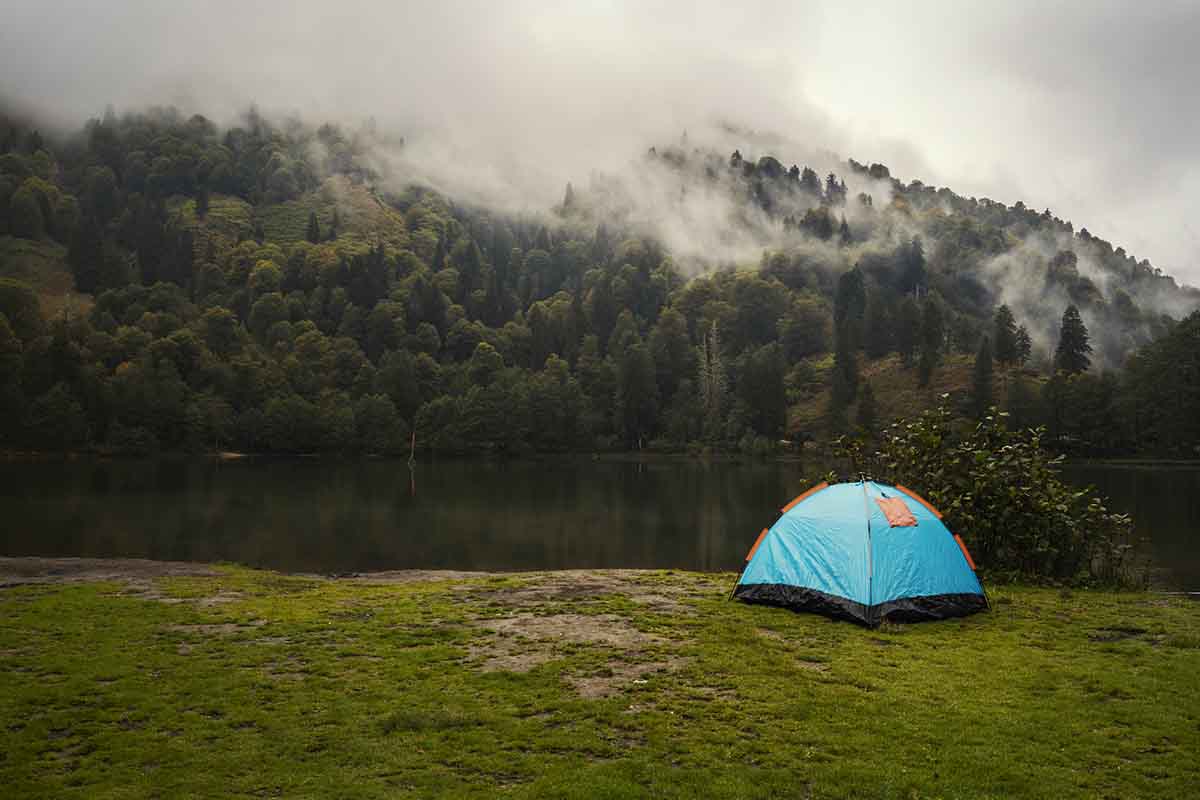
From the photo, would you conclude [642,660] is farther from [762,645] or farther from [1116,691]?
[1116,691]

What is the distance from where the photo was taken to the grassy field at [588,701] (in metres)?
8.98

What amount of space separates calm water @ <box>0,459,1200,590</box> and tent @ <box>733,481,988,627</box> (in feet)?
42.7

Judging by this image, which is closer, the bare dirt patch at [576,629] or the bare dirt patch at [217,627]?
the bare dirt patch at [576,629]

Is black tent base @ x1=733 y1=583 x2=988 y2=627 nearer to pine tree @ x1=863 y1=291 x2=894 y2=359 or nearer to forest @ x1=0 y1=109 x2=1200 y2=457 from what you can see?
forest @ x1=0 y1=109 x2=1200 y2=457

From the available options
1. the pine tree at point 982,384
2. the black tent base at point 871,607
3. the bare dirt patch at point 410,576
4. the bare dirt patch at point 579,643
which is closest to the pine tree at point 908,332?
the pine tree at point 982,384

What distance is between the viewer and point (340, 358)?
166625 millimetres

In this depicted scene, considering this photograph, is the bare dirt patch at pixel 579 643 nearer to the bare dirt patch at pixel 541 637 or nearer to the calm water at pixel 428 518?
the bare dirt patch at pixel 541 637

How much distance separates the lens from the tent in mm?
17234

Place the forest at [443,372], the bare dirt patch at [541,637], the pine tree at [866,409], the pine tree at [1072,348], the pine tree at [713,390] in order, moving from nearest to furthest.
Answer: the bare dirt patch at [541,637], the forest at [443,372], the pine tree at [1072,348], the pine tree at [866,409], the pine tree at [713,390]

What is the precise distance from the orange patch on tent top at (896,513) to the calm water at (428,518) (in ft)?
46.3

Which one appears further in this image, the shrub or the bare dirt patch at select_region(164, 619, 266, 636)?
the shrub

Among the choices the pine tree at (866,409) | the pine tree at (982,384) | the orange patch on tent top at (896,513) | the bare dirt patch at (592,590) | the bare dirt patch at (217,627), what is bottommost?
the bare dirt patch at (217,627)

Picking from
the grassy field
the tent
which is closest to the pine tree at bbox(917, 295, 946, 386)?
the grassy field

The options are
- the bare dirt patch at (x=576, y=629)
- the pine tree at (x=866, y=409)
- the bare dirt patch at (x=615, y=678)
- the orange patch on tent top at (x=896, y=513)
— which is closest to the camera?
the bare dirt patch at (x=615, y=678)
